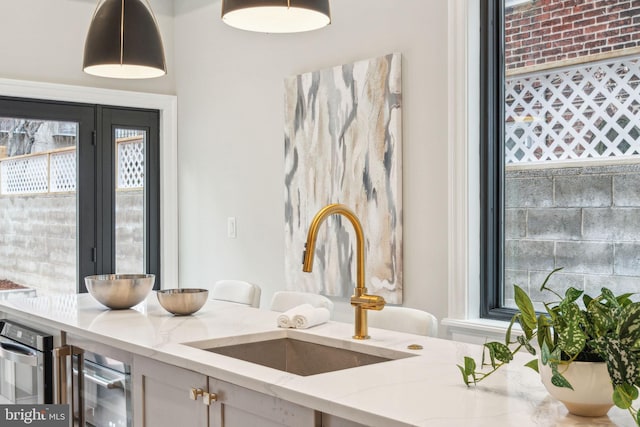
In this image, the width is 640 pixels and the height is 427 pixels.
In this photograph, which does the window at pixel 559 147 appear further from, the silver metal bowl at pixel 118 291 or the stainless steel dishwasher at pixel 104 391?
the stainless steel dishwasher at pixel 104 391

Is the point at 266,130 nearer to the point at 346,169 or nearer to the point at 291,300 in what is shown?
the point at 346,169

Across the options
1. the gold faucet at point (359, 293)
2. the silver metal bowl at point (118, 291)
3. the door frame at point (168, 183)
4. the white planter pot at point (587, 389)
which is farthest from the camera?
the door frame at point (168, 183)

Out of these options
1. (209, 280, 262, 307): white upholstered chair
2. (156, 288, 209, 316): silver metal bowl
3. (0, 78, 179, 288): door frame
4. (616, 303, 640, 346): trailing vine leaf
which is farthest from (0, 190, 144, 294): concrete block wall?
(616, 303, 640, 346): trailing vine leaf

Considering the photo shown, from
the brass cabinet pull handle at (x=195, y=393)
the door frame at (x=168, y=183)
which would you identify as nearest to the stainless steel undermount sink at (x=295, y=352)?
the brass cabinet pull handle at (x=195, y=393)

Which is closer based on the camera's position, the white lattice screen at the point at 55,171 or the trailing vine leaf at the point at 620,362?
the trailing vine leaf at the point at 620,362

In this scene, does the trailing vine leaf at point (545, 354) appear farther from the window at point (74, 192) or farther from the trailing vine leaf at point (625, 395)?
the window at point (74, 192)

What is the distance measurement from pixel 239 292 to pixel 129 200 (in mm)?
1576

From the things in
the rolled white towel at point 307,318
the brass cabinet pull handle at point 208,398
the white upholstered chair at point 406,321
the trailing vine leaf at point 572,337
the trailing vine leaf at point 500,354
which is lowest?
the brass cabinet pull handle at point 208,398

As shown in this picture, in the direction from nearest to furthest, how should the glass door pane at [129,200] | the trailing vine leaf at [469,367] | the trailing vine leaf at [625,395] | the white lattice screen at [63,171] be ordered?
1. the trailing vine leaf at [625,395]
2. the trailing vine leaf at [469,367]
3. the white lattice screen at [63,171]
4. the glass door pane at [129,200]

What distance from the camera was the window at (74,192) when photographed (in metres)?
4.31

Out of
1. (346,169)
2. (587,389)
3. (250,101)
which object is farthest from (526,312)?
(250,101)

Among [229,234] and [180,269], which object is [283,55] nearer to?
[229,234]

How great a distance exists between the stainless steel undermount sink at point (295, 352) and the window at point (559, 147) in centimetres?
111

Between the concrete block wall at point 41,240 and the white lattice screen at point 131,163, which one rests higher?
the white lattice screen at point 131,163
